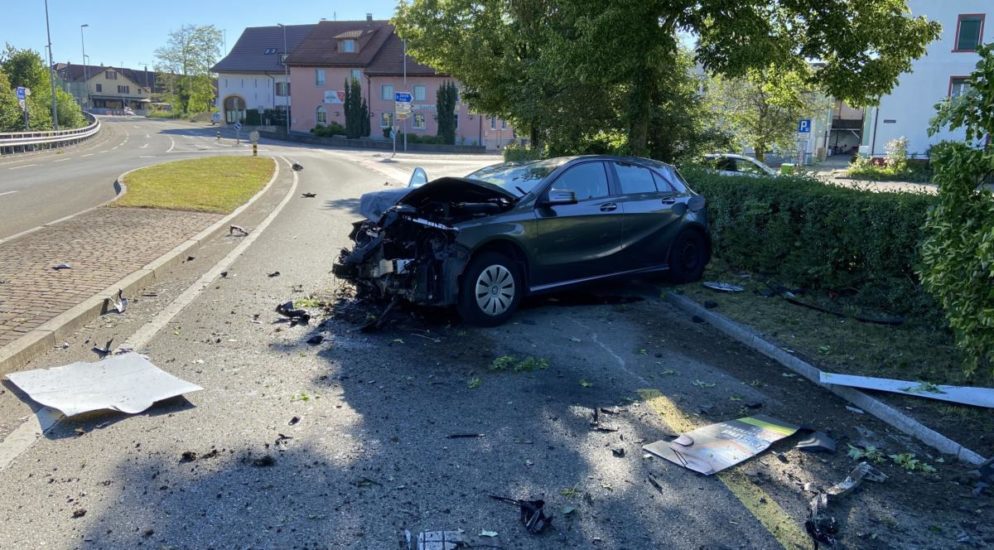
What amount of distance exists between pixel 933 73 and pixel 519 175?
146ft

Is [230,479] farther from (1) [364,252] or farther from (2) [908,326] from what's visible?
(2) [908,326]

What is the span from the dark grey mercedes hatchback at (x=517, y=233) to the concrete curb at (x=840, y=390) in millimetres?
1020

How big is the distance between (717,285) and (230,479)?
21.4 feet

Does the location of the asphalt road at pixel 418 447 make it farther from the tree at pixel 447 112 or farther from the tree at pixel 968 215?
the tree at pixel 447 112

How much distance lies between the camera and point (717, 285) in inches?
347

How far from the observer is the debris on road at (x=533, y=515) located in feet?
11.3

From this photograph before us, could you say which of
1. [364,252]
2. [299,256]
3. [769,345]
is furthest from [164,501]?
[299,256]

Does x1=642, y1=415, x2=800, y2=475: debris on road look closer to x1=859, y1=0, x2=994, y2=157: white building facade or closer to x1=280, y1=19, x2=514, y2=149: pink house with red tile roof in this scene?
x1=859, y1=0, x2=994, y2=157: white building facade

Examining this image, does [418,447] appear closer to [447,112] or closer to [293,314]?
[293,314]

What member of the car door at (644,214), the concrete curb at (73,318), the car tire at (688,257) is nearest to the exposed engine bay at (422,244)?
the car door at (644,214)

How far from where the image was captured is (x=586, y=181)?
7.96 metres

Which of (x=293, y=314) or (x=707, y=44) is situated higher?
(x=707, y=44)

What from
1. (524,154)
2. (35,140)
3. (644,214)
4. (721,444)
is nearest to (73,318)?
(721,444)

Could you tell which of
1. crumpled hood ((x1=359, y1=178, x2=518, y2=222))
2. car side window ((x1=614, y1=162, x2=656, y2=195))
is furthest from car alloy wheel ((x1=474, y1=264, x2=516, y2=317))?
car side window ((x1=614, y1=162, x2=656, y2=195))
